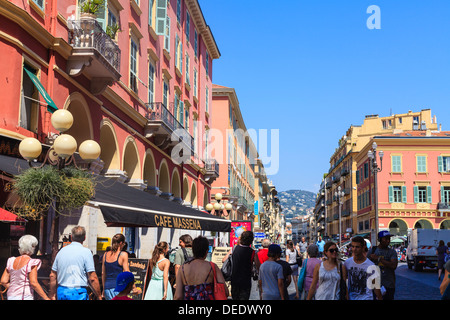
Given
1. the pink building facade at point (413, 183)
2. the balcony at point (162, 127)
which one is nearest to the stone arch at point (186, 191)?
the balcony at point (162, 127)

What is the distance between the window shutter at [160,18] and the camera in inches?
951

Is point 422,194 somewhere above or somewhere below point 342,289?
above

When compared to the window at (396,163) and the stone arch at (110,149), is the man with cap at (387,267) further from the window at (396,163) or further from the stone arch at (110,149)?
the window at (396,163)

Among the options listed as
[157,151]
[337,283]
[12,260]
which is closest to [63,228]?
[12,260]

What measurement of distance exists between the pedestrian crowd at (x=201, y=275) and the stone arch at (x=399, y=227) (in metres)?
48.9

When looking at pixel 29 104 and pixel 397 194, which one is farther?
pixel 397 194

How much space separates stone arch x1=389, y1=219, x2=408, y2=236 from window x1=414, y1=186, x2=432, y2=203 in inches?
106

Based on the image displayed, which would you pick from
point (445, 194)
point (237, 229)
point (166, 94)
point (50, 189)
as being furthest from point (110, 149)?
point (445, 194)

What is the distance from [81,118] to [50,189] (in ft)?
24.5

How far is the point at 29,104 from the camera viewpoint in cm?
1269

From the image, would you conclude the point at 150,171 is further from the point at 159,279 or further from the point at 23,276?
the point at 23,276

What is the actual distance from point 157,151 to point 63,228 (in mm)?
10654

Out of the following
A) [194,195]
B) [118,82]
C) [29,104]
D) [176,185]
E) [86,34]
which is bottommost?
[194,195]
